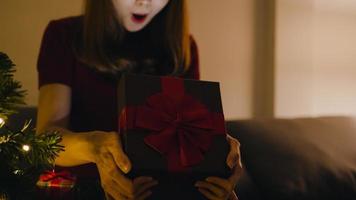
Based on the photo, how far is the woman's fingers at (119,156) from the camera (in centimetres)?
58

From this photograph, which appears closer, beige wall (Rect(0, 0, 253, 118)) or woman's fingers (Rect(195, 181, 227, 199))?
woman's fingers (Rect(195, 181, 227, 199))

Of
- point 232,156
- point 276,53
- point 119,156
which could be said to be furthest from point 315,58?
point 119,156

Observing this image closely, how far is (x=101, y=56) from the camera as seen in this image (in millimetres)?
952

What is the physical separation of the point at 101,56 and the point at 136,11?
0.41 feet

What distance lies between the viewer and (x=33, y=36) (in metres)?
1.47

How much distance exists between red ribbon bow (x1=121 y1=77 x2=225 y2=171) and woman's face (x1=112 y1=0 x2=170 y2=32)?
1.13 ft

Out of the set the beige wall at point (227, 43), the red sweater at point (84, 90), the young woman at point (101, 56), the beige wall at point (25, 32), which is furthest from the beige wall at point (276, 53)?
the red sweater at point (84, 90)

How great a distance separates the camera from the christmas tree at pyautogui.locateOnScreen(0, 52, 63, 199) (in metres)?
0.54

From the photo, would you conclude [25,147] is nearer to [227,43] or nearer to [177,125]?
[177,125]

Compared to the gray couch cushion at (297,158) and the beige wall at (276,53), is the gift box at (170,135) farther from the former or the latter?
the beige wall at (276,53)

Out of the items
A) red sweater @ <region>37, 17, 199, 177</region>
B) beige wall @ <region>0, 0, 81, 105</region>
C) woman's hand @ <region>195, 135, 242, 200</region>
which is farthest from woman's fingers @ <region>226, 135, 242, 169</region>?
beige wall @ <region>0, 0, 81, 105</region>

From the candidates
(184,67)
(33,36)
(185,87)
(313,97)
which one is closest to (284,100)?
(313,97)

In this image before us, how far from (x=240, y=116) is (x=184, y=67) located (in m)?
0.80

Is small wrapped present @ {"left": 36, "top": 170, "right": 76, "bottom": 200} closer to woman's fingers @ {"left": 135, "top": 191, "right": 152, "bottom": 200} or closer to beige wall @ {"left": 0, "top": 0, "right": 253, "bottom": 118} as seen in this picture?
woman's fingers @ {"left": 135, "top": 191, "right": 152, "bottom": 200}
